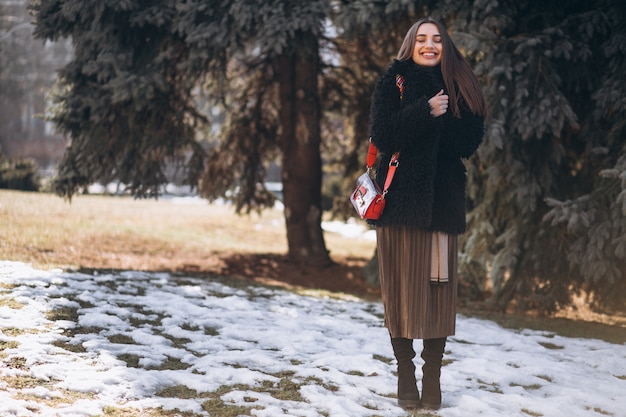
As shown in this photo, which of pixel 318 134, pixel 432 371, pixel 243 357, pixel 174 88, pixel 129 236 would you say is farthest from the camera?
pixel 129 236

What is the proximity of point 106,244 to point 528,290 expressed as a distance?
6.05 metres

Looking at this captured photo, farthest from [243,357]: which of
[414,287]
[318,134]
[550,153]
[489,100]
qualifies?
[318,134]

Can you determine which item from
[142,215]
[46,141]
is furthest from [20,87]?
[142,215]

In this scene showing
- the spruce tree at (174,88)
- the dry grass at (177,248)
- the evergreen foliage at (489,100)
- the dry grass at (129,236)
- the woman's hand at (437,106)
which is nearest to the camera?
the woman's hand at (437,106)

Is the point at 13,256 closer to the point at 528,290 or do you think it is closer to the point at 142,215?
the point at 528,290

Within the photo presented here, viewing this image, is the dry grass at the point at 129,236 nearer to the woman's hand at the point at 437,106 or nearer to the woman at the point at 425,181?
the woman at the point at 425,181

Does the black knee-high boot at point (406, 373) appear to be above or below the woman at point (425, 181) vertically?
below

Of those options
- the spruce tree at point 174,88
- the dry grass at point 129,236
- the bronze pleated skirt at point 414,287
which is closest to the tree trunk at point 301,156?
the spruce tree at point 174,88

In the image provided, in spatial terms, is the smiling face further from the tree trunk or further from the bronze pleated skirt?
the tree trunk

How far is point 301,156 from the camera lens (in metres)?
10.0

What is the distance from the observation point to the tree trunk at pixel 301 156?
32.1 feet

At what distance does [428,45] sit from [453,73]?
21 cm

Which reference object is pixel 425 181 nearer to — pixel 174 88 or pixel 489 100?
pixel 489 100

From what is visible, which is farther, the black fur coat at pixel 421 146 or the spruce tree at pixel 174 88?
the spruce tree at pixel 174 88
